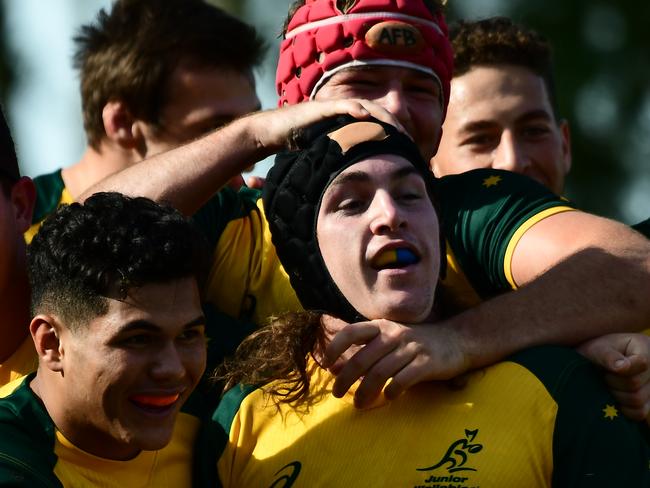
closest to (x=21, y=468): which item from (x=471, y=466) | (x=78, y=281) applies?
(x=78, y=281)

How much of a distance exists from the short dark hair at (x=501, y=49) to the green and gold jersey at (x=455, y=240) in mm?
1416

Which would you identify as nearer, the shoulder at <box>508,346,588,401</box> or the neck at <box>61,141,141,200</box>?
the shoulder at <box>508,346,588,401</box>

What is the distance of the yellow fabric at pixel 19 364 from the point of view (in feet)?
14.4

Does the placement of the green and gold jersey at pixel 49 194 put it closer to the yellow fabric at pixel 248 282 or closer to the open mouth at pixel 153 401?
the yellow fabric at pixel 248 282

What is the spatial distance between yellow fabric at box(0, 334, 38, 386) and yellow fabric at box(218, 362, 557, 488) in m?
0.68

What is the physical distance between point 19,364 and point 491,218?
1490 mm

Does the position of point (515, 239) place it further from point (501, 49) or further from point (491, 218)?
point (501, 49)

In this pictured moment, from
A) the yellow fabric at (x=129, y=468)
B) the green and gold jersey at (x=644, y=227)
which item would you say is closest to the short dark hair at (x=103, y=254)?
the yellow fabric at (x=129, y=468)

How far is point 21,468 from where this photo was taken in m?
3.62

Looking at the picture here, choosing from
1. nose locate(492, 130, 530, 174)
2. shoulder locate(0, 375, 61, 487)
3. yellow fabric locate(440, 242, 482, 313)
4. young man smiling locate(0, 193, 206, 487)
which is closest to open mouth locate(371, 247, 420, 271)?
yellow fabric locate(440, 242, 482, 313)

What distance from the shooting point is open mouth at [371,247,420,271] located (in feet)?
13.4

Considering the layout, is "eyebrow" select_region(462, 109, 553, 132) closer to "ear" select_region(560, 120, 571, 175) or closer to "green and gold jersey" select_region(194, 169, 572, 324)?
"ear" select_region(560, 120, 571, 175)

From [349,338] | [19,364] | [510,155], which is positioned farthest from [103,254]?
[510,155]

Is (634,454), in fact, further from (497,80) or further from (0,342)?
(497,80)
